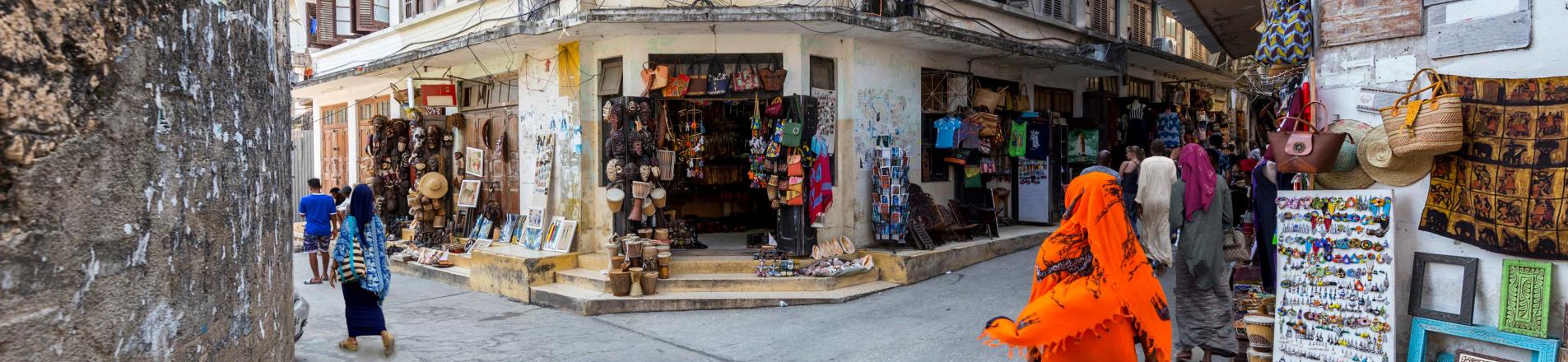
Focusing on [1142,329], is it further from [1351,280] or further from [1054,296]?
[1351,280]

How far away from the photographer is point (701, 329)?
7.26 meters

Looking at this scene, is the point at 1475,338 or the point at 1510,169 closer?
the point at 1510,169

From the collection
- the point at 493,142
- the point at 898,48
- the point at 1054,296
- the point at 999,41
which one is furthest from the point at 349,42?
the point at 1054,296

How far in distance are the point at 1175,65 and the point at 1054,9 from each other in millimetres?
3524

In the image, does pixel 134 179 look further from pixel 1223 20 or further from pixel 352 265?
pixel 1223 20

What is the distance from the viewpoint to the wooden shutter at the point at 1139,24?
593 inches

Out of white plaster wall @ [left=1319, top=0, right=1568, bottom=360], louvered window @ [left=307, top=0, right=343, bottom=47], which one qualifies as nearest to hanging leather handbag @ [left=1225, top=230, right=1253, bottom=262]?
white plaster wall @ [left=1319, top=0, right=1568, bottom=360]

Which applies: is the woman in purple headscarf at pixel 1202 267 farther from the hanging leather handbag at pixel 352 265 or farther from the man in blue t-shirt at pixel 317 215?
the man in blue t-shirt at pixel 317 215

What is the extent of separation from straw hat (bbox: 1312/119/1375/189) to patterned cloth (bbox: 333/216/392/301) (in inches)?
256

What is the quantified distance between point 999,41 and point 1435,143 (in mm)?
6660

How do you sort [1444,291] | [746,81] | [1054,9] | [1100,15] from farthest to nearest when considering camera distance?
[1100,15], [1054,9], [746,81], [1444,291]

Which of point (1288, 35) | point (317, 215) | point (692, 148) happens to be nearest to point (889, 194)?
point (692, 148)

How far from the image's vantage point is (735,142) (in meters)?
12.2

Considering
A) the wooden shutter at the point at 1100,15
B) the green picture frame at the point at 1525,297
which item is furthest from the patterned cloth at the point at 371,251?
the wooden shutter at the point at 1100,15
